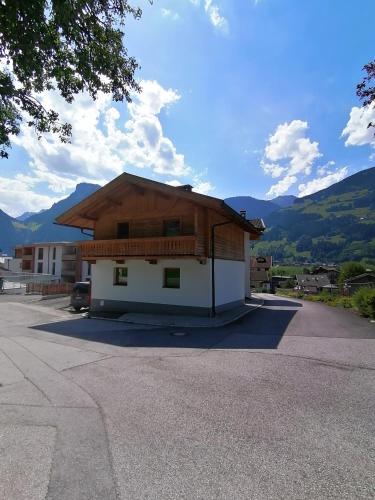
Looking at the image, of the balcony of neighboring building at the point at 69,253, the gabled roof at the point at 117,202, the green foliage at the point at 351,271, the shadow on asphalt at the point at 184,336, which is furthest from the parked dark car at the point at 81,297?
the green foliage at the point at 351,271

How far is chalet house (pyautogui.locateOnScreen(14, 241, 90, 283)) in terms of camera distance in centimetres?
5819

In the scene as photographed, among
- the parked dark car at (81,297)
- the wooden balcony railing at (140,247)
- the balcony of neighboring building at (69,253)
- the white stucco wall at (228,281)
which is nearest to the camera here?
the wooden balcony railing at (140,247)

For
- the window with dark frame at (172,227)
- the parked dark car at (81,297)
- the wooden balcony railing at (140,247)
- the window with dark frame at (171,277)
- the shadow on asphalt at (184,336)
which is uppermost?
the window with dark frame at (172,227)

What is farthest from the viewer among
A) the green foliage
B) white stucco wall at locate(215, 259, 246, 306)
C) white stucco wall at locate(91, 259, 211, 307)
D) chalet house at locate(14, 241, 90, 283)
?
the green foliage

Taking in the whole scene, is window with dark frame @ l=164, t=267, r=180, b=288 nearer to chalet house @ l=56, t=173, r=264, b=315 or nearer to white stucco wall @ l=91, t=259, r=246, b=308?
chalet house @ l=56, t=173, r=264, b=315

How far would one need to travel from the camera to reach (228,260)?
19.5 meters

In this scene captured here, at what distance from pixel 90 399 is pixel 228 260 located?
14613 mm

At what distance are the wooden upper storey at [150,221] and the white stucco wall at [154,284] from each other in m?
1.04

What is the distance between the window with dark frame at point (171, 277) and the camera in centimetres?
1706

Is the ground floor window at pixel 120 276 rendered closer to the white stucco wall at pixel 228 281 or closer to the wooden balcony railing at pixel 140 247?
the wooden balcony railing at pixel 140 247

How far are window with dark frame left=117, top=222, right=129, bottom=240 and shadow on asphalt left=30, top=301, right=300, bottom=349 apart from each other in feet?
18.4

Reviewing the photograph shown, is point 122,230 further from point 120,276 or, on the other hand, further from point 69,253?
point 69,253

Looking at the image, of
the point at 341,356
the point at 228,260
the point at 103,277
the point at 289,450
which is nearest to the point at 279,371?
the point at 341,356

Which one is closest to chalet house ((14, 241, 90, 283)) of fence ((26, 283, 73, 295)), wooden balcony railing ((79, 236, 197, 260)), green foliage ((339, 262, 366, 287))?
fence ((26, 283, 73, 295))
